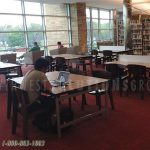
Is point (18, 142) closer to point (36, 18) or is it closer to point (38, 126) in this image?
point (38, 126)

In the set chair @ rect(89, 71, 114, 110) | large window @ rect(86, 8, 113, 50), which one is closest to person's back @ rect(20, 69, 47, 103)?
chair @ rect(89, 71, 114, 110)

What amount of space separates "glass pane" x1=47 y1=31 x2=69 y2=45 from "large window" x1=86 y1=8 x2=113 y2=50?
1960 mm

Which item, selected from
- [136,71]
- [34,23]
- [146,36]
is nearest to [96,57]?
[146,36]

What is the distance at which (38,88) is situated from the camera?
3338 mm

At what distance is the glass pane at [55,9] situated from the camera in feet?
40.2

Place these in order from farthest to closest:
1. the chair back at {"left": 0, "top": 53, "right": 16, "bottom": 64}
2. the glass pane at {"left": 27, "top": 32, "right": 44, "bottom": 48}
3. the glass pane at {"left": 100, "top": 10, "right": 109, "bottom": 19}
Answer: the glass pane at {"left": 100, "top": 10, "right": 109, "bottom": 19}
the glass pane at {"left": 27, "top": 32, "right": 44, "bottom": 48}
the chair back at {"left": 0, "top": 53, "right": 16, "bottom": 64}

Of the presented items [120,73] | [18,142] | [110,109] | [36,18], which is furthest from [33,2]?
[18,142]

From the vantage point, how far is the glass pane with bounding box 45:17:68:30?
488 inches

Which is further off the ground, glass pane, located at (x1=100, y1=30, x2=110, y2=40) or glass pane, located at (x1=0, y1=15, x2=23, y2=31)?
glass pane, located at (x1=0, y1=15, x2=23, y2=31)

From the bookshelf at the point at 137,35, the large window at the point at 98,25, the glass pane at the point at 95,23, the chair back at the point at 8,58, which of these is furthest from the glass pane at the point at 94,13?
the chair back at the point at 8,58

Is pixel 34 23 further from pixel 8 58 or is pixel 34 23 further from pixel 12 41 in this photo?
pixel 8 58

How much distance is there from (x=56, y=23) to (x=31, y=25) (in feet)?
5.92

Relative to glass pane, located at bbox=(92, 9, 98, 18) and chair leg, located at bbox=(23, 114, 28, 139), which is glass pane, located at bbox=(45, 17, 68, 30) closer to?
glass pane, located at bbox=(92, 9, 98, 18)

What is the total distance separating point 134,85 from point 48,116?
284cm
